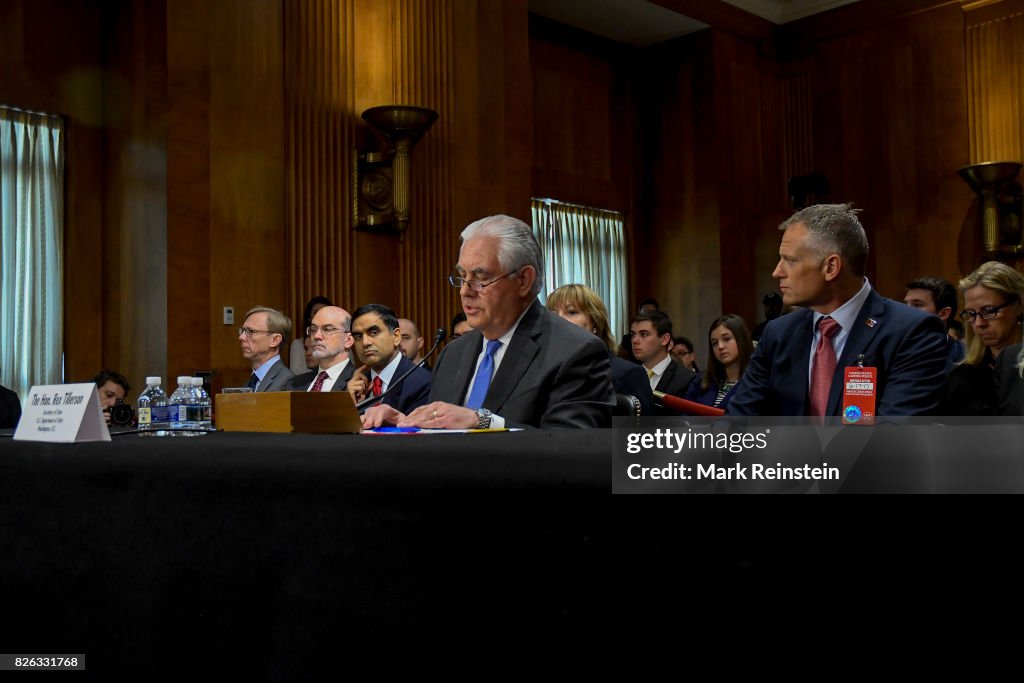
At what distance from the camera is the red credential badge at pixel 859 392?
2.24 m

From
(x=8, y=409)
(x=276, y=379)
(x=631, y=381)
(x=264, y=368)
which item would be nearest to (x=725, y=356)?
(x=631, y=381)

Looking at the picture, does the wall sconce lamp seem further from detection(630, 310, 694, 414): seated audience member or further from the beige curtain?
the beige curtain

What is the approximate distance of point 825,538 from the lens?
0.92 metres

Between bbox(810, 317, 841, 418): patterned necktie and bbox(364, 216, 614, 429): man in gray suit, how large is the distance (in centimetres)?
58

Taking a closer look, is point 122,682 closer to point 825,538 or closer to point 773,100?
point 825,538

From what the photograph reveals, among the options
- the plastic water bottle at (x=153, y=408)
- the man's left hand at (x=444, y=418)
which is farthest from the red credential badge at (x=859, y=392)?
the plastic water bottle at (x=153, y=408)

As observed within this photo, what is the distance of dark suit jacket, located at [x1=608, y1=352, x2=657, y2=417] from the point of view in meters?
3.65

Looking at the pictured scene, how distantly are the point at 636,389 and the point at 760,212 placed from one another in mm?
7275

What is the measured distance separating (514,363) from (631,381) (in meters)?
1.23

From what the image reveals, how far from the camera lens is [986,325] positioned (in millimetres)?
3516

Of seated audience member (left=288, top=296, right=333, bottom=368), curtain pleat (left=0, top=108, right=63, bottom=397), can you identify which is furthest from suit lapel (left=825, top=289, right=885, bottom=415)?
curtain pleat (left=0, top=108, right=63, bottom=397)

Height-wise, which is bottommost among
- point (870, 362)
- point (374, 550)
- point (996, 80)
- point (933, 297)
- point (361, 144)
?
point (374, 550)

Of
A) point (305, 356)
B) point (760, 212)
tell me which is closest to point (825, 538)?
point (305, 356)

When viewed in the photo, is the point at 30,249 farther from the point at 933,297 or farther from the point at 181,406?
the point at 933,297
